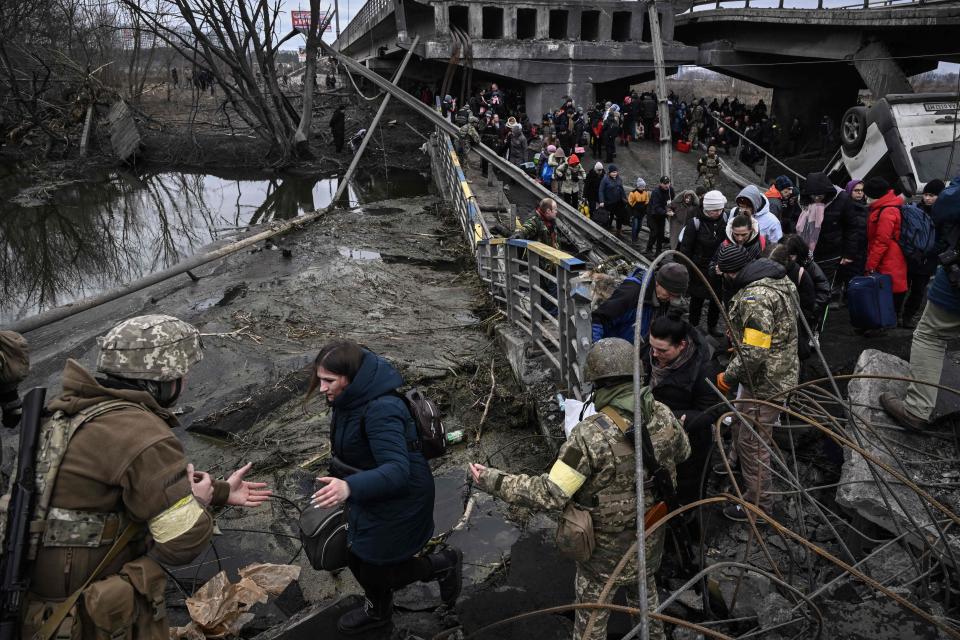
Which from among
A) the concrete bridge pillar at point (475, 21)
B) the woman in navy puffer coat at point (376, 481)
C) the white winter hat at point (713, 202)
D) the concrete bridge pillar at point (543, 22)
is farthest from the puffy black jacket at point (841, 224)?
the concrete bridge pillar at point (543, 22)

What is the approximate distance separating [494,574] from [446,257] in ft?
25.8

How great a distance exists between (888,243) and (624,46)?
20.6 m

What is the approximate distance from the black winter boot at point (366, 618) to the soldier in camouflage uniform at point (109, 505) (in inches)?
45.4

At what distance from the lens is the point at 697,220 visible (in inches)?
254

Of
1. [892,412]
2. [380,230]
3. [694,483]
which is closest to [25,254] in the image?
[380,230]

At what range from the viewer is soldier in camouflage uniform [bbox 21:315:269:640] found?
1.97 meters

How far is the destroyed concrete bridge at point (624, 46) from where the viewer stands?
21.0 metres

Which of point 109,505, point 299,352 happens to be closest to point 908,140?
point 299,352

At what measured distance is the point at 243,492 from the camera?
2.51m

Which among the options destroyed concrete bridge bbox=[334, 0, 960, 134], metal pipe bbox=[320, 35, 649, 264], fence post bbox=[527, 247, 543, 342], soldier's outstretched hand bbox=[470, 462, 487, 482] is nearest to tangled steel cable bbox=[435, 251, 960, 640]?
soldier's outstretched hand bbox=[470, 462, 487, 482]

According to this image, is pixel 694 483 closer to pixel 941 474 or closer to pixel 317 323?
pixel 941 474

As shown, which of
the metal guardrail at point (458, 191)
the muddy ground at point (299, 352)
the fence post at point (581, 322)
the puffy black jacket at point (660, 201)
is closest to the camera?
the fence post at point (581, 322)

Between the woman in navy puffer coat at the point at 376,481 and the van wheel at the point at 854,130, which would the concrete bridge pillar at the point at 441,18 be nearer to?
the van wheel at the point at 854,130

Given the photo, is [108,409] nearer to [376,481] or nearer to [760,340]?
[376,481]
